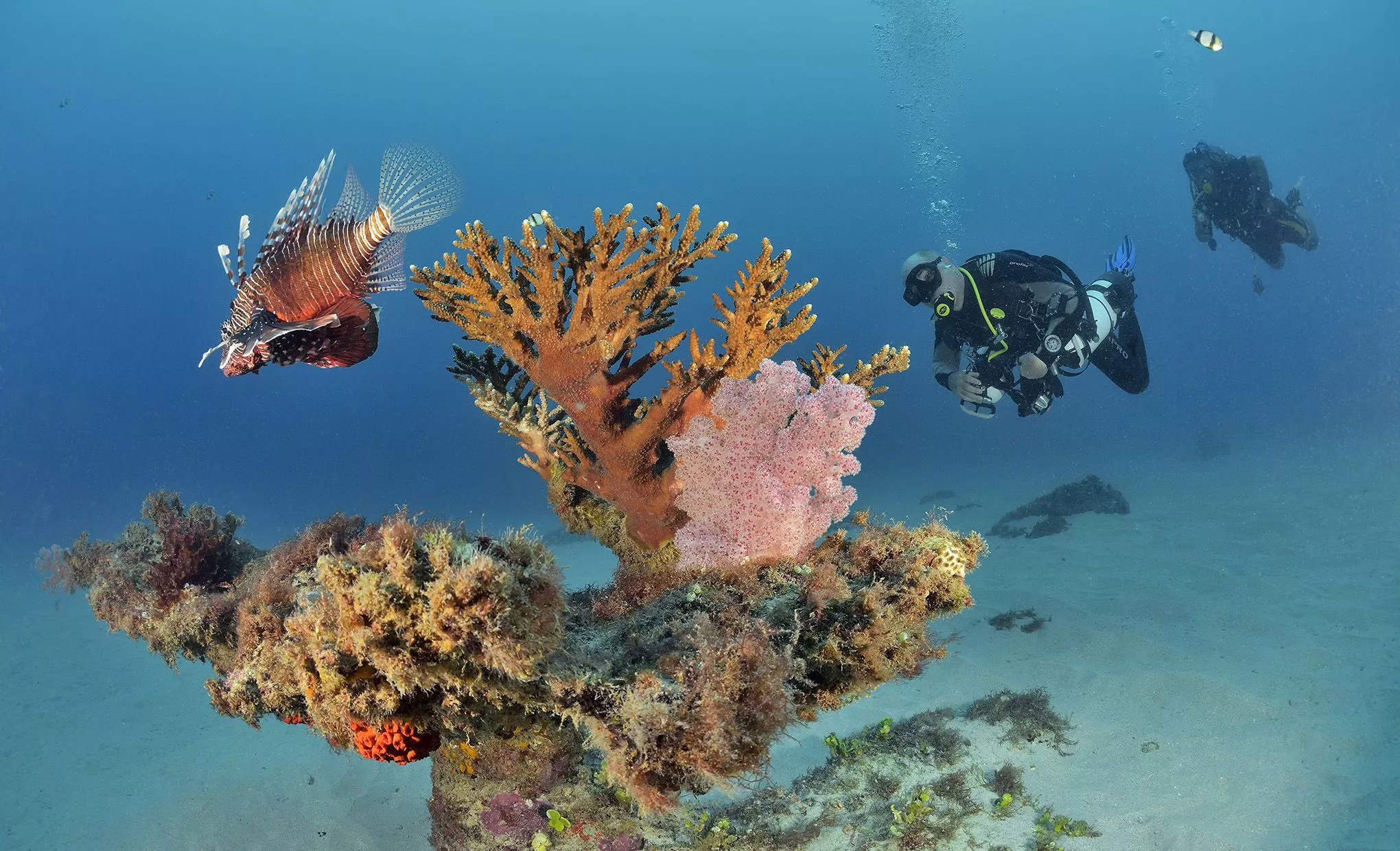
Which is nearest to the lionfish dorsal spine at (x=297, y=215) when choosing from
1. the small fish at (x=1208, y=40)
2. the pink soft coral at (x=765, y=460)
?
the pink soft coral at (x=765, y=460)

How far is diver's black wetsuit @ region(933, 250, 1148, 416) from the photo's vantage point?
6.33 m

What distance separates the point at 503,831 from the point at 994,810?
3.20 meters

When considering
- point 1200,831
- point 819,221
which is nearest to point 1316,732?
point 1200,831

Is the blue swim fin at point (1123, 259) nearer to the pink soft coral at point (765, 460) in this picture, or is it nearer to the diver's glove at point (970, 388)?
the diver's glove at point (970, 388)

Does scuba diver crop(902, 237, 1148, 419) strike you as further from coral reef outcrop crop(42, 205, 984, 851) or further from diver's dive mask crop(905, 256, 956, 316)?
coral reef outcrop crop(42, 205, 984, 851)

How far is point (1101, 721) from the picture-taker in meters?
5.34

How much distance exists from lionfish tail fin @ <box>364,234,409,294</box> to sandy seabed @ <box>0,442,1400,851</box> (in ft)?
11.7

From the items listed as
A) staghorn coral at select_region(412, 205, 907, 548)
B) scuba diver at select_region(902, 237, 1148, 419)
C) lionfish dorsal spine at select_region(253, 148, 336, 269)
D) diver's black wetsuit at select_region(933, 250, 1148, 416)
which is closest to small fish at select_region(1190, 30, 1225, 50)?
scuba diver at select_region(902, 237, 1148, 419)

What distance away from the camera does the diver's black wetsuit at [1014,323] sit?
6332 millimetres

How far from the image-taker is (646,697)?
180 centimetres

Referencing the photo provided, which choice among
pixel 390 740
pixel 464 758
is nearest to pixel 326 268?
pixel 390 740

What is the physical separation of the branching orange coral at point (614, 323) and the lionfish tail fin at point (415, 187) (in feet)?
1.09

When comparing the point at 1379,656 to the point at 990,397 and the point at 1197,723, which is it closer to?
the point at 1197,723

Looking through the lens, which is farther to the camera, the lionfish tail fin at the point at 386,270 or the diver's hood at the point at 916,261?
the diver's hood at the point at 916,261
